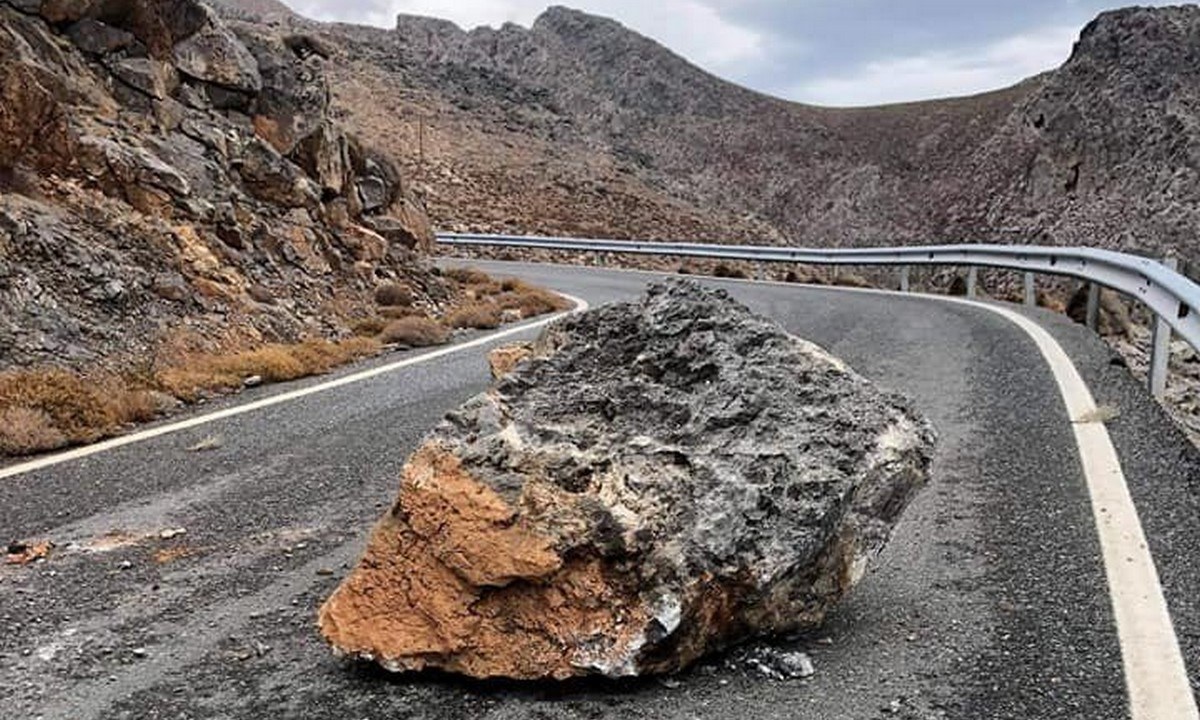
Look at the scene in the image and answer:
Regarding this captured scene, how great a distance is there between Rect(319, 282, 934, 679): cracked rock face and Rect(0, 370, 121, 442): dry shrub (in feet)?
14.0

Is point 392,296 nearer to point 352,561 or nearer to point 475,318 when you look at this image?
point 475,318

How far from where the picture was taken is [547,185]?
144 ft

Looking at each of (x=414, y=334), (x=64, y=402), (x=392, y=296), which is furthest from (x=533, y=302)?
(x=64, y=402)

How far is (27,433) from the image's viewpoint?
20.6 ft

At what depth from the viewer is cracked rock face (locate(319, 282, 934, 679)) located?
10.3 feet

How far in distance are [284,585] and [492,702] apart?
1.34 metres

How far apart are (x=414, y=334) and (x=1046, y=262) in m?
8.48

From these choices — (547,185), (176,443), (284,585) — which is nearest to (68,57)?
(176,443)

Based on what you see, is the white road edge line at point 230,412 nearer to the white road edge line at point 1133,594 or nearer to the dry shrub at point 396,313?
the dry shrub at point 396,313

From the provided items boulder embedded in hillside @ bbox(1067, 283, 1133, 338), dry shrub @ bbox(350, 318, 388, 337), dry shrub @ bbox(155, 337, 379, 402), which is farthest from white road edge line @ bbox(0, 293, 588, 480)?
boulder embedded in hillside @ bbox(1067, 283, 1133, 338)

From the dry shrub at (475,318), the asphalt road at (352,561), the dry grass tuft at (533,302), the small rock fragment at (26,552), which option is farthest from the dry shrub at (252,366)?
the dry grass tuft at (533,302)

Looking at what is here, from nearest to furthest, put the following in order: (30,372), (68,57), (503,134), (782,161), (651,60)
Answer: (30,372), (68,57), (503,134), (782,161), (651,60)

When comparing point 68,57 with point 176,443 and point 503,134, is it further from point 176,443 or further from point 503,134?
point 503,134

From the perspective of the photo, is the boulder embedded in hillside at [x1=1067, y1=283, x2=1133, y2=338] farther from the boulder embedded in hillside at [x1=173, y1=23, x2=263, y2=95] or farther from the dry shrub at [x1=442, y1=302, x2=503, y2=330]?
the boulder embedded in hillside at [x1=173, y1=23, x2=263, y2=95]
